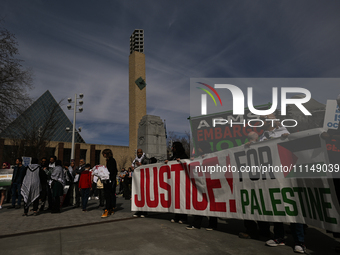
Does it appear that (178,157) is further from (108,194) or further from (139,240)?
(108,194)

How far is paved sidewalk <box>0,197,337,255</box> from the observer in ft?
11.9

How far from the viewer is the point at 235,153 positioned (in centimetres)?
476

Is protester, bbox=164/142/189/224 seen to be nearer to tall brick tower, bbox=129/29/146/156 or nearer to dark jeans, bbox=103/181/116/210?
dark jeans, bbox=103/181/116/210

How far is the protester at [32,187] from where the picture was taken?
6.98 metres

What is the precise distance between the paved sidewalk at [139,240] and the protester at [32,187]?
1476mm

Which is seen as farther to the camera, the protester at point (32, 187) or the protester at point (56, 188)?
the protester at point (56, 188)

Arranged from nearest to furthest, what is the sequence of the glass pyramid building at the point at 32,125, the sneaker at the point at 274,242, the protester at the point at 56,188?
1. the sneaker at the point at 274,242
2. the protester at the point at 56,188
3. the glass pyramid building at the point at 32,125

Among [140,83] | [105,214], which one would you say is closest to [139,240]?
[105,214]

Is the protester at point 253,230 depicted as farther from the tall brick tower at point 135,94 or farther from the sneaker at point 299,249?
the tall brick tower at point 135,94

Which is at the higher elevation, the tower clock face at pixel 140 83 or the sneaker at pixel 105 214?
the tower clock face at pixel 140 83

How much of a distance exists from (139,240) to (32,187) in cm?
472

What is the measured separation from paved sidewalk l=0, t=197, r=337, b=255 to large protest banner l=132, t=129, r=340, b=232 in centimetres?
47

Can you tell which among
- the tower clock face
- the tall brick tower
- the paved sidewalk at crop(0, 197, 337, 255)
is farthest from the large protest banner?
the tower clock face

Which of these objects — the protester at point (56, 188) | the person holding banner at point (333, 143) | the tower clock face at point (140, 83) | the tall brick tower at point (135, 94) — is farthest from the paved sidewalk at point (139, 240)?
the tower clock face at point (140, 83)
